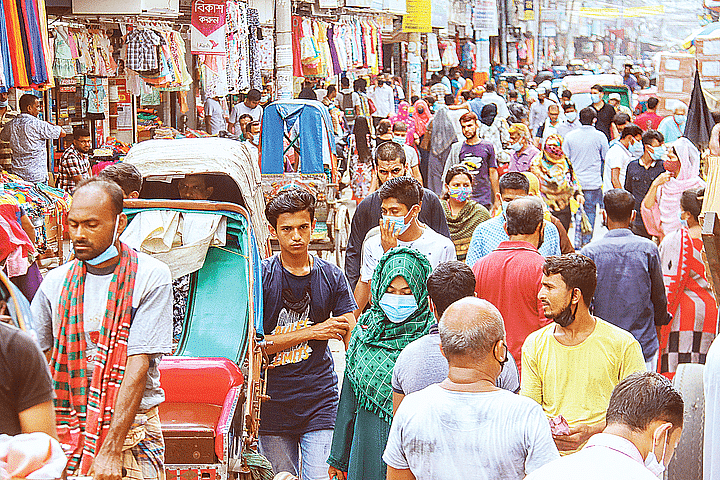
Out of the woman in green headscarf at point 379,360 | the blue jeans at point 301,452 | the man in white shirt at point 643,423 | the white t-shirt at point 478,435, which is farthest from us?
the blue jeans at point 301,452

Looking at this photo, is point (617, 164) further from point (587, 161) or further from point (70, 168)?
point (70, 168)

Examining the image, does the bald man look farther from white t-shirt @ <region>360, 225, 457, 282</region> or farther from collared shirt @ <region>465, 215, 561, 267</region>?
collared shirt @ <region>465, 215, 561, 267</region>

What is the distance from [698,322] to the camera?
552 cm

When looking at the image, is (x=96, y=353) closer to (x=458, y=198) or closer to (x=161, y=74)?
(x=458, y=198)

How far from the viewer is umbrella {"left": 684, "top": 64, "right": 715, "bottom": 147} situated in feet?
15.1

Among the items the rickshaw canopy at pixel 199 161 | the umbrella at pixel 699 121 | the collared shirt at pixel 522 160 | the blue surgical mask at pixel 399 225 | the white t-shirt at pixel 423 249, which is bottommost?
the collared shirt at pixel 522 160

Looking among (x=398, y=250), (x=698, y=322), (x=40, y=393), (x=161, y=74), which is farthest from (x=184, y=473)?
(x=161, y=74)

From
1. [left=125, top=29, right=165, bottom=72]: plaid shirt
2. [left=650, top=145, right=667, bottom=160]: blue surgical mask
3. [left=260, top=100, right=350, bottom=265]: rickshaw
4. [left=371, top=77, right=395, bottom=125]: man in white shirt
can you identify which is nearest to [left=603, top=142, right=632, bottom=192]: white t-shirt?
[left=650, top=145, right=667, bottom=160]: blue surgical mask

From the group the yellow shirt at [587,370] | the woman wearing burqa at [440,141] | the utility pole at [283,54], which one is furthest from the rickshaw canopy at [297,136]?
the yellow shirt at [587,370]

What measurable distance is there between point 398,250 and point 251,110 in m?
12.2

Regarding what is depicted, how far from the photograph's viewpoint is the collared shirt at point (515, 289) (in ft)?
15.7

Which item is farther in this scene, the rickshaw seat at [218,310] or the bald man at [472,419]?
the rickshaw seat at [218,310]

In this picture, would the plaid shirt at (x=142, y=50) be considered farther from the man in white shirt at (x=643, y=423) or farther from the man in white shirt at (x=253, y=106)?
the man in white shirt at (x=643, y=423)

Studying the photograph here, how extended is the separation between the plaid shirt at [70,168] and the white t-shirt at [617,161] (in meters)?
6.28
